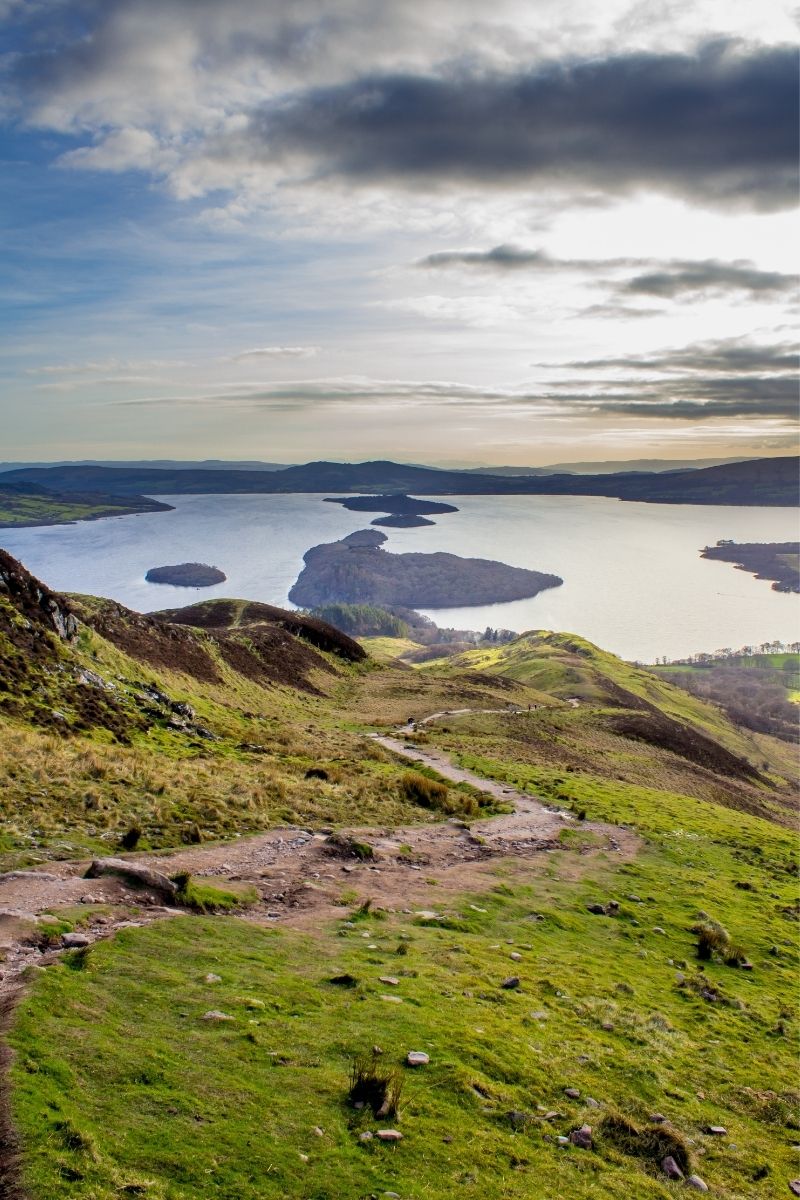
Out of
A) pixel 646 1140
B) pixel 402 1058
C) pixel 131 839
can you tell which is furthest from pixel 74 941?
pixel 646 1140

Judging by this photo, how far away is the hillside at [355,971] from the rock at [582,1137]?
3.0 inches

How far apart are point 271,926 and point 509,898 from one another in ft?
28.0

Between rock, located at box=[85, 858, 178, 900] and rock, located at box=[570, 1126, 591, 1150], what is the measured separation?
1015cm

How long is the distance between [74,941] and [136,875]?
3769 mm

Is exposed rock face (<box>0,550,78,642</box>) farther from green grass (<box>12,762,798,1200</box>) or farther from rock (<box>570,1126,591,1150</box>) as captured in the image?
rock (<box>570,1126,591,1150</box>)

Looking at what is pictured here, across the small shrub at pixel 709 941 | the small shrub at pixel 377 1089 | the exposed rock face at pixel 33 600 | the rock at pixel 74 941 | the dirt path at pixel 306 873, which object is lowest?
the small shrub at pixel 709 941

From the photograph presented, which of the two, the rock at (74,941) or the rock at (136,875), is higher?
the rock at (74,941)

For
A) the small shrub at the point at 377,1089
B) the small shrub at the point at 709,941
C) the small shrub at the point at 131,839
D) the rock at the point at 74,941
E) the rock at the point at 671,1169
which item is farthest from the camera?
the small shrub at the point at 709,941

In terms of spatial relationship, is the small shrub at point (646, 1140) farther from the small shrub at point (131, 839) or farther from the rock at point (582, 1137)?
the small shrub at point (131, 839)

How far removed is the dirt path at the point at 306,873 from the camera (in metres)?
14.9

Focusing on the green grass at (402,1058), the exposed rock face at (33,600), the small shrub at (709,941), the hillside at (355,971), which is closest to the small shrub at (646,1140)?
the hillside at (355,971)

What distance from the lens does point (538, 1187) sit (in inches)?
375

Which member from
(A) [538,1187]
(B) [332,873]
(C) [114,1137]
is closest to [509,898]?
(B) [332,873]

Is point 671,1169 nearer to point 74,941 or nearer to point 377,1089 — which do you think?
point 377,1089
